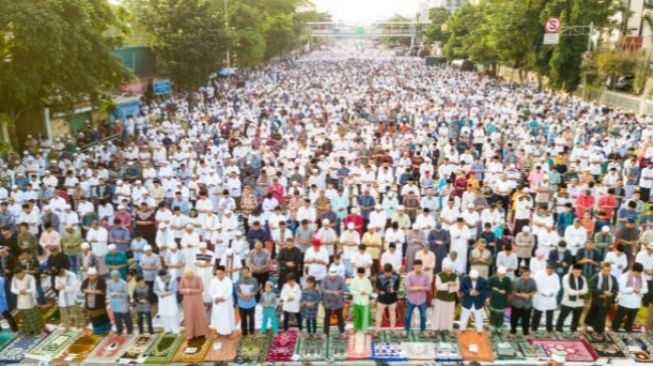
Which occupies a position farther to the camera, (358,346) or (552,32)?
(552,32)

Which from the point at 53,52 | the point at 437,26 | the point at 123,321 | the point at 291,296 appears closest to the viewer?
the point at 291,296

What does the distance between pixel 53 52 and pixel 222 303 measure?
33.0 ft

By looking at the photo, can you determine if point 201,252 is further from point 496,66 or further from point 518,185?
point 496,66

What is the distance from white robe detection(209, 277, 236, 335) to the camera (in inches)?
309

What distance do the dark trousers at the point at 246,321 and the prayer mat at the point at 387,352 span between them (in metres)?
1.76

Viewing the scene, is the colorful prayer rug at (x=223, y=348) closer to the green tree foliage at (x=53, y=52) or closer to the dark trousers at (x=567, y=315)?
the dark trousers at (x=567, y=315)

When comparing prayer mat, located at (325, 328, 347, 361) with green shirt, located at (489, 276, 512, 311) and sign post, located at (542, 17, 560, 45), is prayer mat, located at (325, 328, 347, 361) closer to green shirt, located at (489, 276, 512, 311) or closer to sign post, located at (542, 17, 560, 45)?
green shirt, located at (489, 276, 512, 311)

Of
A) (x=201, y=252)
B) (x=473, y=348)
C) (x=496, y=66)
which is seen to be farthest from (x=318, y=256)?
(x=496, y=66)

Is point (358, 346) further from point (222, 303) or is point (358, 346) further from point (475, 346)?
point (222, 303)

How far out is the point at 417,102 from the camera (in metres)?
26.8

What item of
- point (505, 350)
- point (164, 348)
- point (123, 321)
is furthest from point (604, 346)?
point (123, 321)

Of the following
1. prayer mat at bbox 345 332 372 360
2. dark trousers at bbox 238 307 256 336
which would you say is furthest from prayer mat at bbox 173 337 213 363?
prayer mat at bbox 345 332 372 360

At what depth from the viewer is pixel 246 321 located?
816 centimetres

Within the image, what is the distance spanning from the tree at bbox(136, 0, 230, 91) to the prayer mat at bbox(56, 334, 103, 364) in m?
21.5
